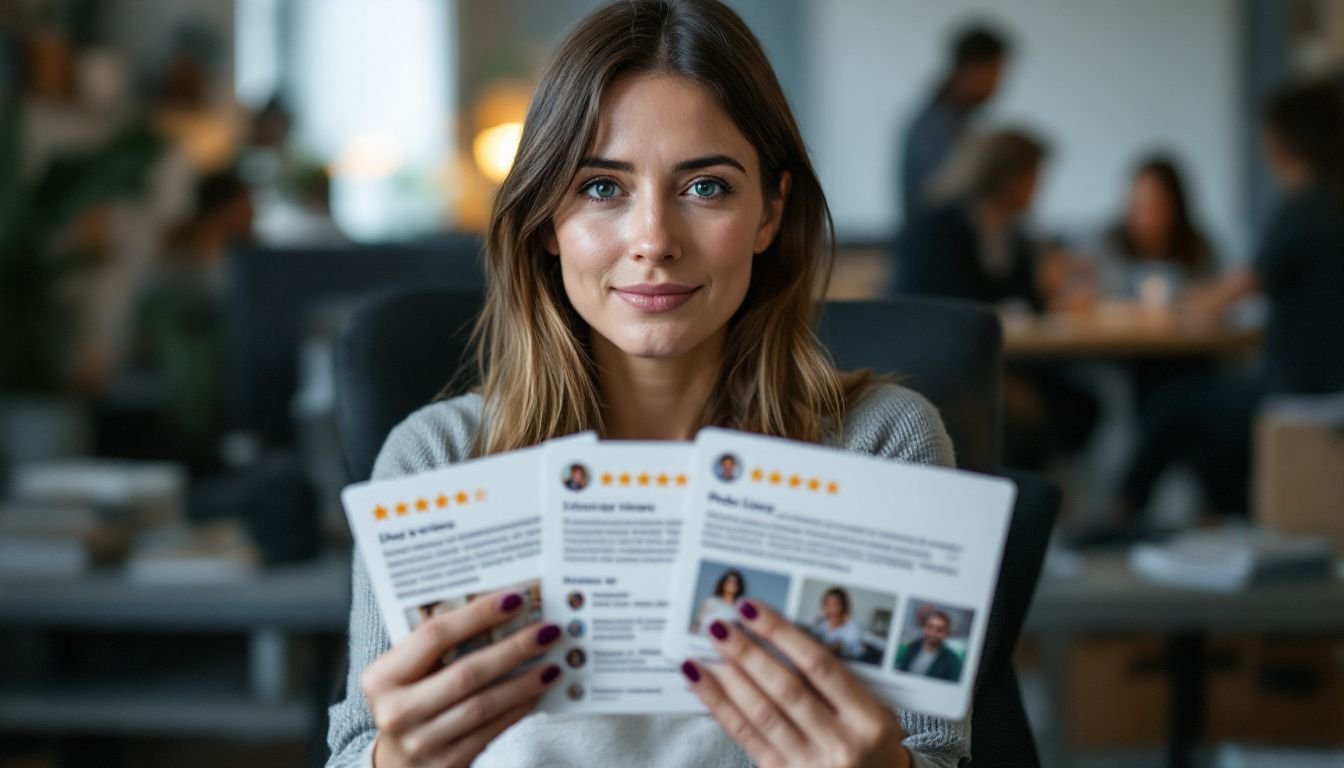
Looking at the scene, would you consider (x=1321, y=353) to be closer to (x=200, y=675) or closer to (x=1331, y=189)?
(x=1331, y=189)

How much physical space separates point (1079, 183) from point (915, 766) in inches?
263

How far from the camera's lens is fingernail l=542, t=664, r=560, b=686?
3.15 feet

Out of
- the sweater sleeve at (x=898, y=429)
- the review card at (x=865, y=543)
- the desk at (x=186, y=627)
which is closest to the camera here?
the review card at (x=865, y=543)

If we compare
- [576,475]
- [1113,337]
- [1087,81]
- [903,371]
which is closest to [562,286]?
[903,371]

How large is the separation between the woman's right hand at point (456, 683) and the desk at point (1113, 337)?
275 centimetres

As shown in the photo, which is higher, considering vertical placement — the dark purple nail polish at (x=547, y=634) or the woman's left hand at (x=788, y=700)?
the dark purple nail polish at (x=547, y=634)

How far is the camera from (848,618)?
929mm

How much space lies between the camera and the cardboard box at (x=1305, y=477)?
91.9 inches

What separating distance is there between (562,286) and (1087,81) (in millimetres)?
6475

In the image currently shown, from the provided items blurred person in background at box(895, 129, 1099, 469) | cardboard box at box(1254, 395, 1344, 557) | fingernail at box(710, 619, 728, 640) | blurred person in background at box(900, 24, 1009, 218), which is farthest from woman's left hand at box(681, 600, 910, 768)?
blurred person in background at box(900, 24, 1009, 218)

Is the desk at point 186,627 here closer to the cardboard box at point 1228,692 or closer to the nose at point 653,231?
the nose at point 653,231

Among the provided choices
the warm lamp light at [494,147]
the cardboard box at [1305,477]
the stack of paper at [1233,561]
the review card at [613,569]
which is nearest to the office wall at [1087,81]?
the warm lamp light at [494,147]

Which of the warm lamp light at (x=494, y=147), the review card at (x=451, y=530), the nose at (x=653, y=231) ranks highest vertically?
the warm lamp light at (x=494, y=147)

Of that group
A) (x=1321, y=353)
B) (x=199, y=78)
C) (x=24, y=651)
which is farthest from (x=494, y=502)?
(x=199, y=78)
